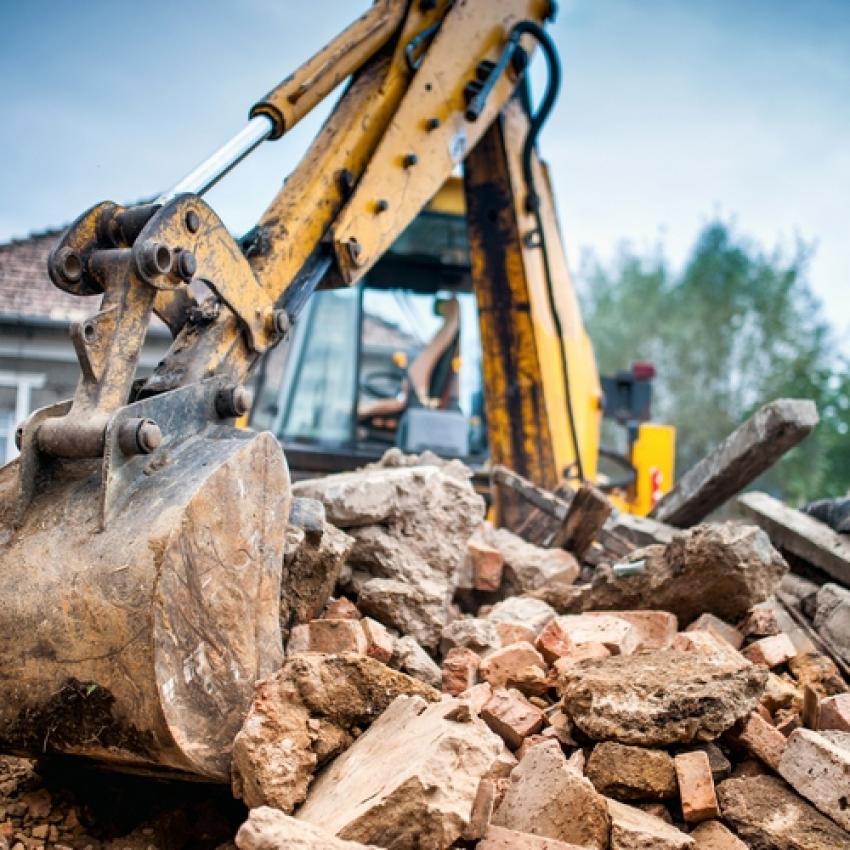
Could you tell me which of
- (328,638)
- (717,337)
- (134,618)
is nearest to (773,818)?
(328,638)

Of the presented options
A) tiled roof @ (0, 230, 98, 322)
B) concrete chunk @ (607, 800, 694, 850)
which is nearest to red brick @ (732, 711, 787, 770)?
concrete chunk @ (607, 800, 694, 850)

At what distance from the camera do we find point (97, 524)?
2.03 meters

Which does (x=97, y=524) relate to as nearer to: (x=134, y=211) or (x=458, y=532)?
(x=134, y=211)

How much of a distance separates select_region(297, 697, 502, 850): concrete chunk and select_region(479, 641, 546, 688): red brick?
63cm

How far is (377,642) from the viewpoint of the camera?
8.39ft

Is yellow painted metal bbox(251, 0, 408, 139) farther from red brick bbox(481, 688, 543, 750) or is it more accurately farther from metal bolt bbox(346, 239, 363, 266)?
red brick bbox(481, 688, 543, 750)

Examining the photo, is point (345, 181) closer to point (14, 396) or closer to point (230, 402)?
point (230, 402)

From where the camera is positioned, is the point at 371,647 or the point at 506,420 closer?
the point at 371,647

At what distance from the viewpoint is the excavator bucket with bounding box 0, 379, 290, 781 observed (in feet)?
6.31

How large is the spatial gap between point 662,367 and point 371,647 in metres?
32.8

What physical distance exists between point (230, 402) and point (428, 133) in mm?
1853

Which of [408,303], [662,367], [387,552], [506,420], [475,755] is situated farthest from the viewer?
[662,367]

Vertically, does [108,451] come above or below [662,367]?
below

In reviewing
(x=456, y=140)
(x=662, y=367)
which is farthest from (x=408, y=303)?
(x=662, y=367)
